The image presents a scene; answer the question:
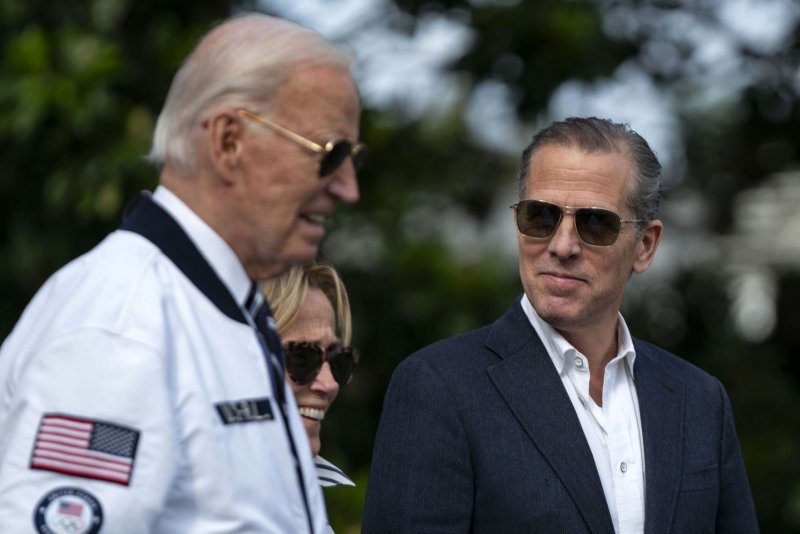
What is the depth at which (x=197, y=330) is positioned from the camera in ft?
5.49

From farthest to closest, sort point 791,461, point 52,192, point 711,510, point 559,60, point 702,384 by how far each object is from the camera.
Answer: point 791,461 → point 559,60 → point 52,192 → point 702,384 → point 711,510

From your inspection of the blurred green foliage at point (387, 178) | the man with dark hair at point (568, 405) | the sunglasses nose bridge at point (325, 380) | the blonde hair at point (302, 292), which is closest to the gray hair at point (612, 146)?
the man with dark hair at point (568, 405)

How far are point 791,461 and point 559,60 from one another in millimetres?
2677

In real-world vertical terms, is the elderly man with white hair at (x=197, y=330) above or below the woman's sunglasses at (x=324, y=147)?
below

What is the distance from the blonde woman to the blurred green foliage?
221cm

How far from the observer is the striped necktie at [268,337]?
1802 millimetres

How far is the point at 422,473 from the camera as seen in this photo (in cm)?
259

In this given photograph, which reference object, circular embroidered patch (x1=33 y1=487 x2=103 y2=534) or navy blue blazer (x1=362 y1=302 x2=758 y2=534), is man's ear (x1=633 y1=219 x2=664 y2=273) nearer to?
navy blue blazer (x1=362 y1=302 x2=758 y2=534)

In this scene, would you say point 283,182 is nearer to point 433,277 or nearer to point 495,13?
point 433,277

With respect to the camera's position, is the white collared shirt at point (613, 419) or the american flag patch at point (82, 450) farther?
the white collared shirt at point (613, 419)

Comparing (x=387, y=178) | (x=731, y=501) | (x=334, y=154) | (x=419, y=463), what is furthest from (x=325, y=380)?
(x=387, y=178)

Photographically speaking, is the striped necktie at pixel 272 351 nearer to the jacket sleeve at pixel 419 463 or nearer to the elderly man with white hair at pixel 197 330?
the elderly man with white hair at pixel 197 330

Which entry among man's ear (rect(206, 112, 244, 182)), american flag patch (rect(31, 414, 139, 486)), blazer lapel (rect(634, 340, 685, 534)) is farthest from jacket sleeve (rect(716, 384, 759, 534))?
american flag patch (rect(31, 414, 139, 486))

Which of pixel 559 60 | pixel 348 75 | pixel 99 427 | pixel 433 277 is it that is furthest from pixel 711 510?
pixel 559 60
